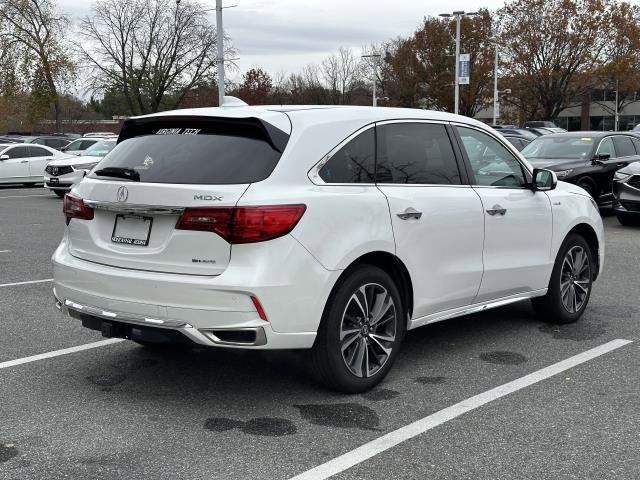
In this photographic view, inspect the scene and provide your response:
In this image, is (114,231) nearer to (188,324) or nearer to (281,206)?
(188,324)

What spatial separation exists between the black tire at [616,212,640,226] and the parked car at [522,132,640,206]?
627mm

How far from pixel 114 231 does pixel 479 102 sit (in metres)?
64.4

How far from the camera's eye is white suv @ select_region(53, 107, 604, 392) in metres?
4.14

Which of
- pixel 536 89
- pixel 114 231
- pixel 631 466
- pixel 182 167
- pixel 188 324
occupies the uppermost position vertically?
pixel 536 89

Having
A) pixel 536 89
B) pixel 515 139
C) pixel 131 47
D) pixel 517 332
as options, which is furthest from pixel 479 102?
pixel 517 332

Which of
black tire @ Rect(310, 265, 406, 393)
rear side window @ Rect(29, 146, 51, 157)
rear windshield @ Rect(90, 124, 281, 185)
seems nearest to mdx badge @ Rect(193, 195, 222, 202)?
rear windshield @ Rect(90, 124, 281, 185)

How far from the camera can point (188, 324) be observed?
418cm

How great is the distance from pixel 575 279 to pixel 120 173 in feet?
12.7

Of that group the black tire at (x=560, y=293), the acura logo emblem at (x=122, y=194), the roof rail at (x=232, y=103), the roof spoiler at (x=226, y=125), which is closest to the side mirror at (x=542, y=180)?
the black tire at (x=560, y=293)

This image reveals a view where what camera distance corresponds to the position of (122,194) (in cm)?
447

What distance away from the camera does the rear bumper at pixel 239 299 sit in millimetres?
4094

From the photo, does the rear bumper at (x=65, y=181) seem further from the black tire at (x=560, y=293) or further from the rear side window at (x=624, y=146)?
the black tire at (x=560, y=293)

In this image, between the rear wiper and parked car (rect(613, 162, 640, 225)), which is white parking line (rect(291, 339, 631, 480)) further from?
parked car (rect(613, 162, 640, 225))

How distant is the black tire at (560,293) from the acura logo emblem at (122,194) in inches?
138
